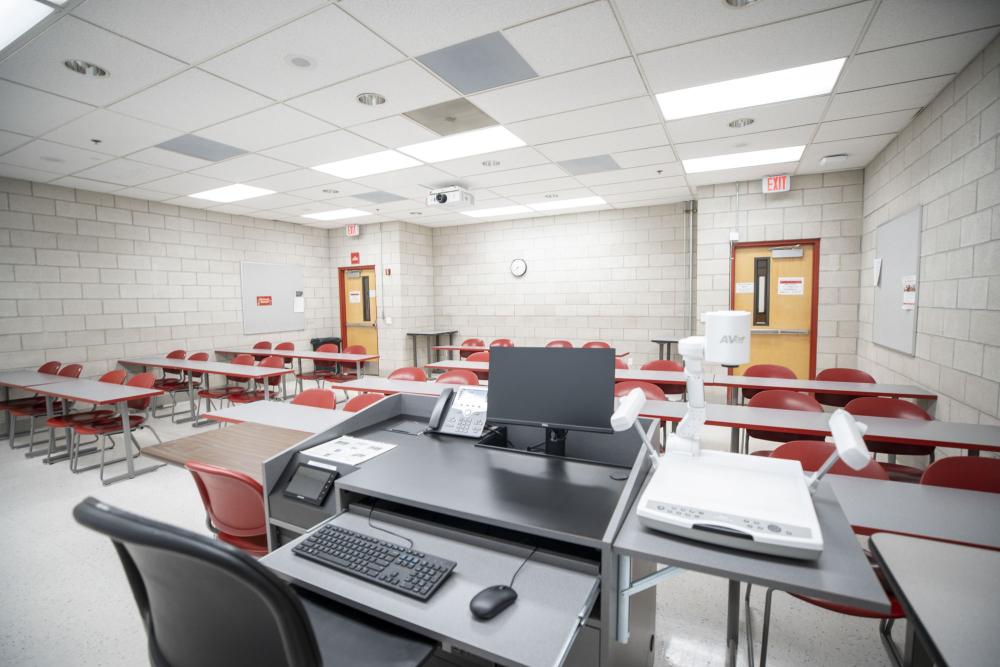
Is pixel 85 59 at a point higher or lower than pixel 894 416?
higher

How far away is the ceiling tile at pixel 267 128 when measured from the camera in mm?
3475

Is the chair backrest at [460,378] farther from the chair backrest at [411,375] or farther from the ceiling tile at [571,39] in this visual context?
the ceiling tile at [571,39]

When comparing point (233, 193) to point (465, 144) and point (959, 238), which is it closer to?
point (465, 144)

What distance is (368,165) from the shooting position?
190 inches

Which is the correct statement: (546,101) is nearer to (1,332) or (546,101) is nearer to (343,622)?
(343,622)

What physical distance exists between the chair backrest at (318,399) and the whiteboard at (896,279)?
15.2ft

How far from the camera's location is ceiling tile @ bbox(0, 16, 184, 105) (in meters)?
2.43

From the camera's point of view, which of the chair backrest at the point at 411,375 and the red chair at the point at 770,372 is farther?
the chair backrest at the point at 411,375

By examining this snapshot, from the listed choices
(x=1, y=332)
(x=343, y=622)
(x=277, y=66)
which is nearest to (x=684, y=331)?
(x=277, y=66)

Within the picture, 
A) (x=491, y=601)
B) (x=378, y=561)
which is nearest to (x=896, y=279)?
(x=491, y=601)

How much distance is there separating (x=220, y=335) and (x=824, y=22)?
805 cm

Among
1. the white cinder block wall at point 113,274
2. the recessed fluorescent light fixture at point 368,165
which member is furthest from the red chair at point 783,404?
the white cinder block wall at point 113,274

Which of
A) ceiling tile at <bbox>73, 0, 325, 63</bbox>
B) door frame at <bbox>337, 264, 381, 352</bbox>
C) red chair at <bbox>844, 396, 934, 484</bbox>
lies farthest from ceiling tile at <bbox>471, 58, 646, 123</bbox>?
door frame at <bbox>337, 264, 381, 352</bbox>

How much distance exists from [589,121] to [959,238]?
271cm
